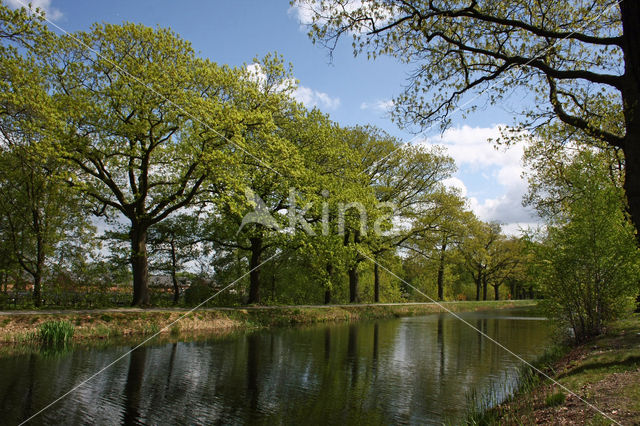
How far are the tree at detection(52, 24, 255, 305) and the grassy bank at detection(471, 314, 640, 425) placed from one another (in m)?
14.3

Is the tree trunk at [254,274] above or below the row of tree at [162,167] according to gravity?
below

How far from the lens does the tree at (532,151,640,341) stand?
11.5m

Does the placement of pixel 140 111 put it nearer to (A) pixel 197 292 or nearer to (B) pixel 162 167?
(B) pixel 162 167

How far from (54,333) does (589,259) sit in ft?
55.8

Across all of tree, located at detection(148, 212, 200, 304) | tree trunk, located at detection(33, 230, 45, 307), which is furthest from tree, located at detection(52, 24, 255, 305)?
tree, located at detection(148, 212, 200, 304)

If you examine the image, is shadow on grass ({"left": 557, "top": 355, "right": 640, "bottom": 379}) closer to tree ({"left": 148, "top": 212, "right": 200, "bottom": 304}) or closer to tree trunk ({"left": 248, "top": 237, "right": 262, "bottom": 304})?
tree trunk ({"left": 248, "top": 237, "right": 262, "bottom": 304})

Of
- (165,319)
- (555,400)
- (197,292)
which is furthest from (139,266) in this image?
(555,400)

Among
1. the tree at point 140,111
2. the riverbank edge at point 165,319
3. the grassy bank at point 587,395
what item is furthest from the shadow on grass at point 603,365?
the tree at point 140,111

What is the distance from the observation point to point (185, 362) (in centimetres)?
1234

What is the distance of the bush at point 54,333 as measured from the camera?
14703 mm

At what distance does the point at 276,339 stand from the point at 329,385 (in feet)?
26.0

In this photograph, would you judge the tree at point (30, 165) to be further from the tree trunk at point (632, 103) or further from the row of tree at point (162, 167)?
the tree trunk at point (632, 103)

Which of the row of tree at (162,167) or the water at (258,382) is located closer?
the water at (258,382)

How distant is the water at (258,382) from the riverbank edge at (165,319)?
1675mm
